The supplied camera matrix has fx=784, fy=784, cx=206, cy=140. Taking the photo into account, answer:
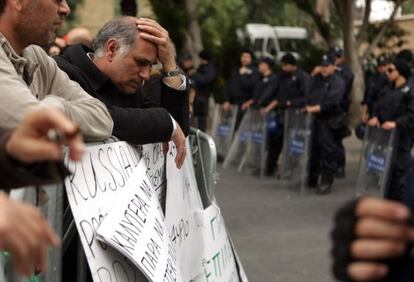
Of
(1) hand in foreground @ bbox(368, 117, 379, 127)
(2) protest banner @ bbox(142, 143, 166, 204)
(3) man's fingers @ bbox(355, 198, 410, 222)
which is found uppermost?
(3) man's fingers @ bbox(355, 198, 410, 222)

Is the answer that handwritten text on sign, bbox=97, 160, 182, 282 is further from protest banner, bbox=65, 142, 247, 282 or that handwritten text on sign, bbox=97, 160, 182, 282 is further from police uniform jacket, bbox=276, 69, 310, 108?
police uniform jacket, bbox=276, 69, 310, 108

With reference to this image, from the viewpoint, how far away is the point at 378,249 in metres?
1.31

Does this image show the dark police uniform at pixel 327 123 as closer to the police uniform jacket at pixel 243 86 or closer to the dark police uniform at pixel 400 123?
the dark police uniform at pixel 400 123

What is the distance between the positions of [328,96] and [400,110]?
1745mm

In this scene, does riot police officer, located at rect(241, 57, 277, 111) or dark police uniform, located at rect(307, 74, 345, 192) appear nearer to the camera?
dark police uniform, located at rect(307, 74, 345, 192)

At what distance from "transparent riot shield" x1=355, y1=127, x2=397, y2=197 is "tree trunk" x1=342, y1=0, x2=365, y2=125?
9732 mm

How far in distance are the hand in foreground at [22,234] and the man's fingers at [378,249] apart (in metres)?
0.53

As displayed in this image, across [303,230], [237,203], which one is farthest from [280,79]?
[303,230]

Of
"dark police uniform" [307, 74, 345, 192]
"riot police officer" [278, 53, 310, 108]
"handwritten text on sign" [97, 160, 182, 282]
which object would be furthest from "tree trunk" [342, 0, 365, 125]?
"handwritten text on sign" [97, 160, 182, 282]

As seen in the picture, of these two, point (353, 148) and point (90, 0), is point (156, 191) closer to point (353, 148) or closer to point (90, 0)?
point (353, 148)

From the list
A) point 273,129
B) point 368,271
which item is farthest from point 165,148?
point 273,129

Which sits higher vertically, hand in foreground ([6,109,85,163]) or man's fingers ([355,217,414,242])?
hand in foreground ([6,109,85,163])

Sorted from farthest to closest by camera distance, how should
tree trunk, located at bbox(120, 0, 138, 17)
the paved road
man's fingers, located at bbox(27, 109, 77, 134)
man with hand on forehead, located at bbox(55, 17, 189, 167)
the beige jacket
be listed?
tree trunk, located at bbox(120, 0, 138, 17) → the paved road → man with hand on forehead, located at bbox(55, 17, 189, 167) → the beige jacket → man's fingers, located at bbox(27, 109, 77, 134)

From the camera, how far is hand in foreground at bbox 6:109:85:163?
1368 millimetres
